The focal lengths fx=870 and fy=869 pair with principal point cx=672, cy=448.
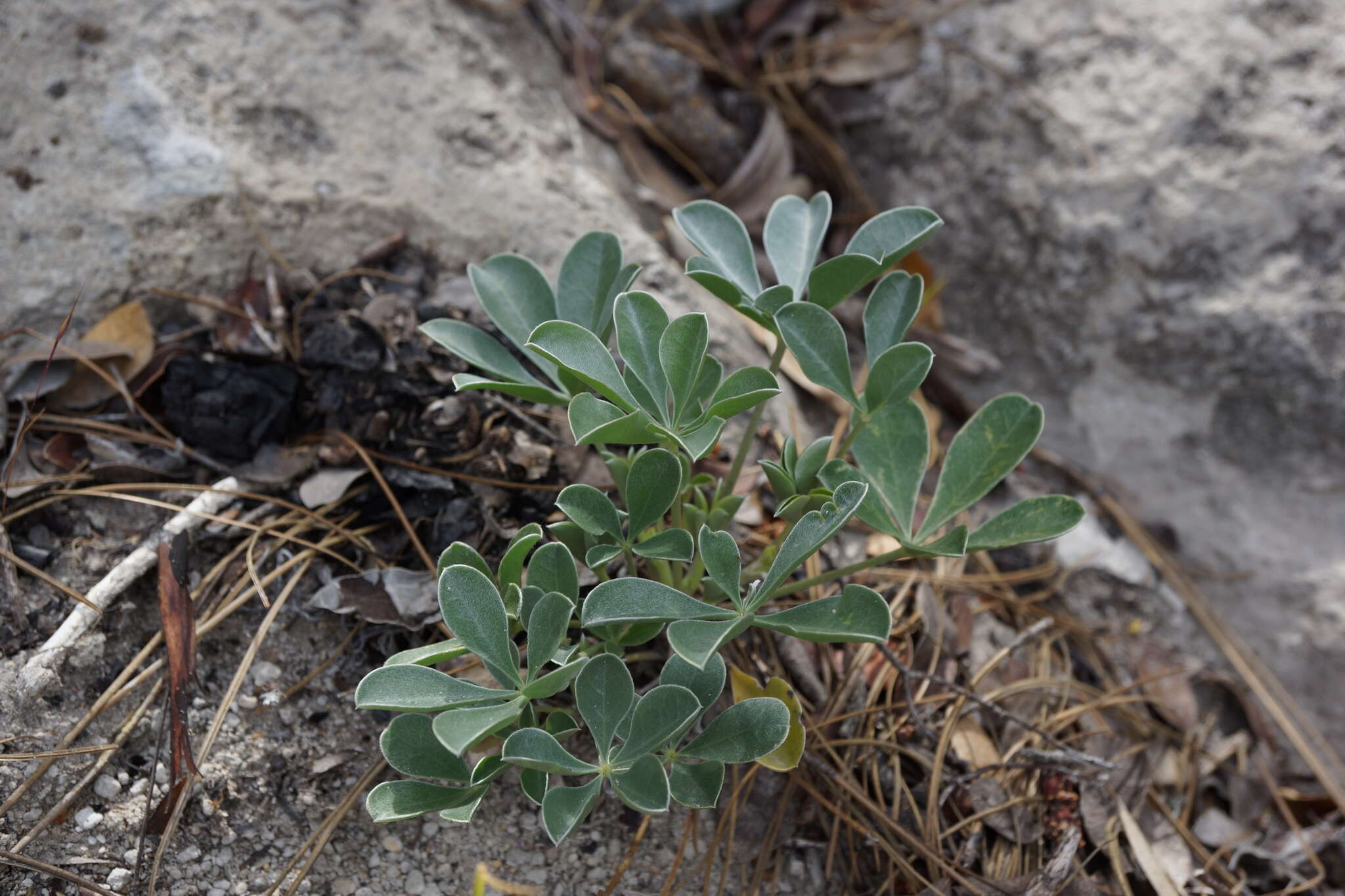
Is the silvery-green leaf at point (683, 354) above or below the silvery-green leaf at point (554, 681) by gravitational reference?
above

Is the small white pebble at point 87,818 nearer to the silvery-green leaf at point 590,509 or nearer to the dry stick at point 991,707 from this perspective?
the silvery-green leaf at point 590,509

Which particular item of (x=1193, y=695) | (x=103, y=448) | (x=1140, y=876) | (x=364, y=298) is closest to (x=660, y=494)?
(x=364, y=298)

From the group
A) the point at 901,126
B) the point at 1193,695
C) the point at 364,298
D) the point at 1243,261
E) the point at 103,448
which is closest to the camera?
the point at 103,448

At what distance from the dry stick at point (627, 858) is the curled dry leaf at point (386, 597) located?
45cm

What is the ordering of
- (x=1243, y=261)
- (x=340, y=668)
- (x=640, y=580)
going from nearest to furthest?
1. (x=640, y=580)
2. (x=340, y=668)
3. (x=1243, y=261)

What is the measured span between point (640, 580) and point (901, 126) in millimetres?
1911

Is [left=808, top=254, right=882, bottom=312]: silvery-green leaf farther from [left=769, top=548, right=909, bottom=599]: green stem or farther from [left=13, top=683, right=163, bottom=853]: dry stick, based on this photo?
[left=13, top=683, right=163, bottom=853]: dry stick

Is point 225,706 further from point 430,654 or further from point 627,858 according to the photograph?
point 627,858

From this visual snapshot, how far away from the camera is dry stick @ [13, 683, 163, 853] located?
114 centimetres

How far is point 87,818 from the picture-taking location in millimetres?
1188

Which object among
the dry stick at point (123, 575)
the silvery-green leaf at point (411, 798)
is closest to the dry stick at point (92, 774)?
the dry stick at point (123, 575)

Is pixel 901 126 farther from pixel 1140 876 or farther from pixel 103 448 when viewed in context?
pixel 103 448

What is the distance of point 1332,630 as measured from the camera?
2.05 meters

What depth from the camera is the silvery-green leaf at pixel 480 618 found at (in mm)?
1057
